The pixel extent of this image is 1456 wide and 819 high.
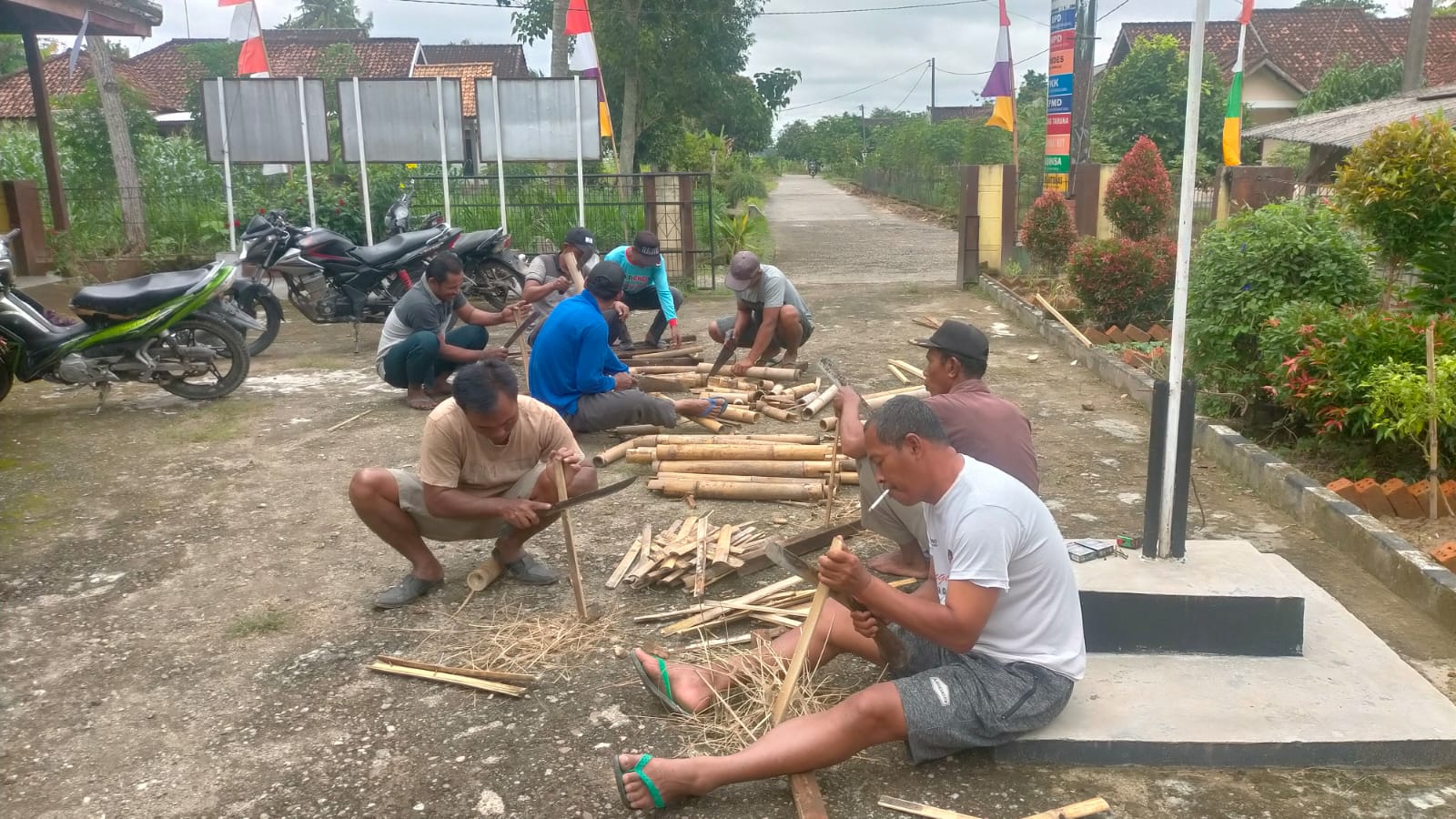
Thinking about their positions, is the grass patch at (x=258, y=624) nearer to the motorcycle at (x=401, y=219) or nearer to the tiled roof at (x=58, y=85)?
the motorcycle at (x=401, y=219)

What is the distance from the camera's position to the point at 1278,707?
3.39 metres

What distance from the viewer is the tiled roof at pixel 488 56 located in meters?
43.8

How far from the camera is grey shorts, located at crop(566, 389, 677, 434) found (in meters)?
6.77

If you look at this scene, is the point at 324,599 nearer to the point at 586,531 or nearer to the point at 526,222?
the point at 586,531

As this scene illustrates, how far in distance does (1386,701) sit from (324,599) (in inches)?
159

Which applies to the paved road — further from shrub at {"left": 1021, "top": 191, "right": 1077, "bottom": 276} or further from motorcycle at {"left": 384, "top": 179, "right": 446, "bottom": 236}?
motorcycle at {"left": 384, "top": 179, "right": 446, "bottom": 236}

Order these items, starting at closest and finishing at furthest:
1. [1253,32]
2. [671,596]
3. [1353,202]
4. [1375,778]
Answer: [1375,778] → [671,596] → [1353,202] → [1253,32]

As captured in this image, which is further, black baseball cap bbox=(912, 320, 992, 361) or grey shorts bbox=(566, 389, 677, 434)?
grey shorts bbox=(566, 389, 677, 434)

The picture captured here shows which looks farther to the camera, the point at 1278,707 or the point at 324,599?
the point at 324,599

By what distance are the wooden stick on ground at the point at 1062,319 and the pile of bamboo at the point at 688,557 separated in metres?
5.22

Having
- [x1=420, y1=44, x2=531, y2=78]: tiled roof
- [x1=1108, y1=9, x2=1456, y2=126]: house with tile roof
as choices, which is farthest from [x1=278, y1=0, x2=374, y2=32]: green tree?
[x1=1108, y1=9, x2=1456, y2=126]: house with tile roof

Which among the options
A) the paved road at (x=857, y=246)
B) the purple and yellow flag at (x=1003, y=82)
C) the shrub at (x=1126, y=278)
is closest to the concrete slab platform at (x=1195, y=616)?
the shrub at (x=1126, y=278)

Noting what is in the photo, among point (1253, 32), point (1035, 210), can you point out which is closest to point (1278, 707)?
point (1035, 210)

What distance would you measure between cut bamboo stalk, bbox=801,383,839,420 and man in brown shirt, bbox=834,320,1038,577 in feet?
8.27
